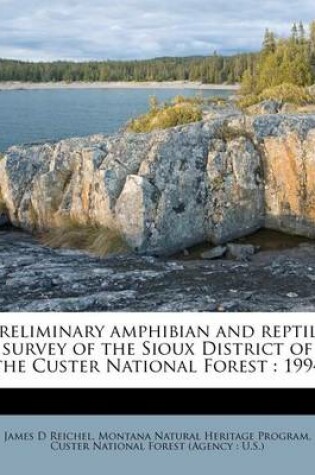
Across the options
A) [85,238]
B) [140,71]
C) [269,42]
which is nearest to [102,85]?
[140,71]

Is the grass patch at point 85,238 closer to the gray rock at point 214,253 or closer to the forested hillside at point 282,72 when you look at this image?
the gray rock at point 214,253

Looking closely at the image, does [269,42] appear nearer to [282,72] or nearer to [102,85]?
[282,72]

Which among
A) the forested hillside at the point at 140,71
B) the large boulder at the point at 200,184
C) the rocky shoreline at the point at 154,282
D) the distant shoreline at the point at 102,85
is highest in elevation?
the forested hillside at the point at 140,71

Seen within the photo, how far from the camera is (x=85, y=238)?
11.2 meters

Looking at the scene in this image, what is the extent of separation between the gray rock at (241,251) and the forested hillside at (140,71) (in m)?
109

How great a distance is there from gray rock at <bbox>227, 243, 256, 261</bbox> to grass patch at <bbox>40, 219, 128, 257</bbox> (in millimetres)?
1698

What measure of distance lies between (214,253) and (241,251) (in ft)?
1.41

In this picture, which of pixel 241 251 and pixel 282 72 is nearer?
pixel 241 251

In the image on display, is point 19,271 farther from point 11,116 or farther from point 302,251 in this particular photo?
point 11,116

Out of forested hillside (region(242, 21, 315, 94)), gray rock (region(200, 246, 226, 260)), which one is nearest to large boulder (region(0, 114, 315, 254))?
gray rock (region(200, 246, 226, 260))

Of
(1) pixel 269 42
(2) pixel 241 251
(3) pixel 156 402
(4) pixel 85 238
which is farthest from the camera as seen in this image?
(1) pixel 269 42

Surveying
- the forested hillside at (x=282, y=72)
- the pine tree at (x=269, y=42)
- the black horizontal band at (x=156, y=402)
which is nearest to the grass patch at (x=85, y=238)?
the black horizontal band at (x=156, y=402)

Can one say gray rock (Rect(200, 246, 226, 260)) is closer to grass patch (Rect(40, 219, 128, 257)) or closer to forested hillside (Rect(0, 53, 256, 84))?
grass patch (Rect(40, 219, 128, 257))

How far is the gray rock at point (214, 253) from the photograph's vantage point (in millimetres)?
10484
